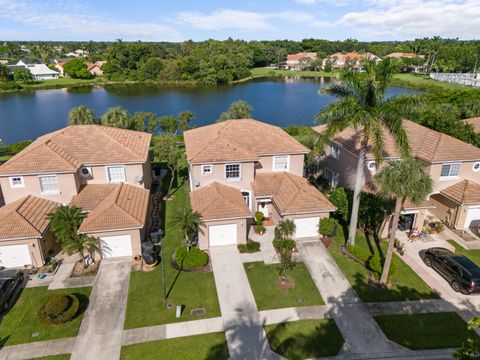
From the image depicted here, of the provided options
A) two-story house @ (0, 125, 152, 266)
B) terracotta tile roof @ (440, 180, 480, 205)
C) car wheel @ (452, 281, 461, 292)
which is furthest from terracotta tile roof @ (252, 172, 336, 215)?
terracotta tile roof @ (440, 180, 480, 205)

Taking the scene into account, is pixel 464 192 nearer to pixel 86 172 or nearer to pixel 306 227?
pixel 306 227

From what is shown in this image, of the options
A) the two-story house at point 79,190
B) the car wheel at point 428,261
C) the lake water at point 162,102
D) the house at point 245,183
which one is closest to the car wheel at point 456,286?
the car wheel at point 428,261

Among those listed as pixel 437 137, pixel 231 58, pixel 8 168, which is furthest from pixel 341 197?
pixel 231 58

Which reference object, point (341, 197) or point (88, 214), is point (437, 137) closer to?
point (341, 197)

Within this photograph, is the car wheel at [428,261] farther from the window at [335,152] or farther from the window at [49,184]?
the window at [49,184]

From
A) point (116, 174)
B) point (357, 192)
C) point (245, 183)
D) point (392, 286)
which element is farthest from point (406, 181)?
point (116, 174)

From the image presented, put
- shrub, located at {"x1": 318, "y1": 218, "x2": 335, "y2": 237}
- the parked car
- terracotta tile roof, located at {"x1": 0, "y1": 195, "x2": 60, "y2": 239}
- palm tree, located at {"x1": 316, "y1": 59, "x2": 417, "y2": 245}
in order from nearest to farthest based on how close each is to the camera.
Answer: the parked car, palm tree, located at {"x1": 316, "y1": 59, "x2": 417, "y2": 245}, terracotta tile roof, located at {"x1": 0, "y1": 195, "x2": 60, "y2": 239}, shrub, located at {"x1": 318, "y1": 218, "x2": 335, "y2": 237}

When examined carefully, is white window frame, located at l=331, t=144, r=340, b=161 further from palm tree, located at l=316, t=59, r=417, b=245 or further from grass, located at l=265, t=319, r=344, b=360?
grass, located at l=265, t=319, r=344, b=360
